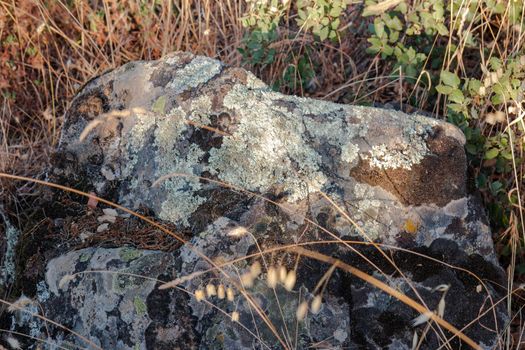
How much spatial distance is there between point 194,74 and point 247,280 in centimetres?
98

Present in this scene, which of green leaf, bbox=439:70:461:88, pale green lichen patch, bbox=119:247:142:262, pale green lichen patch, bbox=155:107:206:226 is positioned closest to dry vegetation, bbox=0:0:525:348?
green leaf, bbox=439:70:461:88

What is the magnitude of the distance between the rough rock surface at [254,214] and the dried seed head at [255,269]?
3 cm

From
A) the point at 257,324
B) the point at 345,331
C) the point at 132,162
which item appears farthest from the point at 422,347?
the point at 132,162

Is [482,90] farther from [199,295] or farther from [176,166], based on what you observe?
[199,295]

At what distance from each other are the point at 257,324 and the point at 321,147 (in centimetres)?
74

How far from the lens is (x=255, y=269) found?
2.05 m

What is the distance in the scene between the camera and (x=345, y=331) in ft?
6.77

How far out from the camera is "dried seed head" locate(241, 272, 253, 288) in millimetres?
2012

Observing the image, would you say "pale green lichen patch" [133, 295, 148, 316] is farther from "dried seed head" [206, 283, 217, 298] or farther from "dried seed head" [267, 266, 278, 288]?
"dried seed head" [267, 266, 278, 288]

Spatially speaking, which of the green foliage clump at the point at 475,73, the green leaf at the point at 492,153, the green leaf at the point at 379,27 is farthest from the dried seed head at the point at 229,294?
the green leaf at the point at 379,27

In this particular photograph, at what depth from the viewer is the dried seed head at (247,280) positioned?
201cm

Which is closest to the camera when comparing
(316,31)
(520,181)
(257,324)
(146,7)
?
(257,324)

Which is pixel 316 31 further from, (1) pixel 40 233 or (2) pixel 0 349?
(2) pixel 0 349

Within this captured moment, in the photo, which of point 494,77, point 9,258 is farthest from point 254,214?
point 494,77
